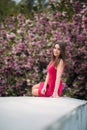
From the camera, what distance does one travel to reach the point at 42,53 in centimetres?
1087

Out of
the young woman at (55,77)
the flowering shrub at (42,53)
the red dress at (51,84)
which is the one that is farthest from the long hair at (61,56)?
the flowering shrub at (42,53)

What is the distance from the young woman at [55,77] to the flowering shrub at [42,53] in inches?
141

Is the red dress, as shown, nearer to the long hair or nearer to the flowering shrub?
the long hair

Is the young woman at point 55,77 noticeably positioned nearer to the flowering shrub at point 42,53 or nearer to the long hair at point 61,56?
the long hair at point 61,56

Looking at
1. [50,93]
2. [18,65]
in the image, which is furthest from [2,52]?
[50,93]

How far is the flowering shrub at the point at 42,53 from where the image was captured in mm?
10805

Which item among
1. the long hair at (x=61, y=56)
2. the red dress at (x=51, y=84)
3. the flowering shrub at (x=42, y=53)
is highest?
the long hair at (x=61, y=56)

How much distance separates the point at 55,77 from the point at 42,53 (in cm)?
395

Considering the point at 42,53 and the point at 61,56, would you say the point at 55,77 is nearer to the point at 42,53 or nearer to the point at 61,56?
the point at 61,56

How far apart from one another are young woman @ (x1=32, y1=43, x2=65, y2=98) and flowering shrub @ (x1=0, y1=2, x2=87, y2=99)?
11.7 ft

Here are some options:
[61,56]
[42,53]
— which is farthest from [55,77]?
[42,53]

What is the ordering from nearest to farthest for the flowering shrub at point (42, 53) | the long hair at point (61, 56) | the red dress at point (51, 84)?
the long hair at point (61, 56), the red dress at point (51, 84), the flowering shrub at point (42, 53)

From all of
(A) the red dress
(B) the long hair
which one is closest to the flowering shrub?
(A) the red dress

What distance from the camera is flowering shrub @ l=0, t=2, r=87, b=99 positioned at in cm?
1080
